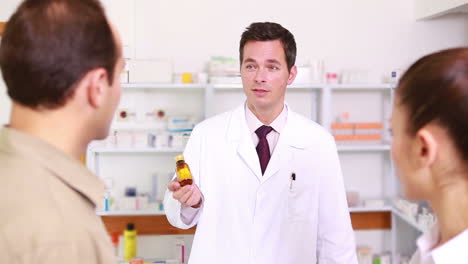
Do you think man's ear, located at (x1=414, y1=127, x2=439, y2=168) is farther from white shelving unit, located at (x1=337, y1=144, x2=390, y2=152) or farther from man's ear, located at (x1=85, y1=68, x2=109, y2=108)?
white shelving unit, located at (x1=337, y1=144, x2=390, y2=152)

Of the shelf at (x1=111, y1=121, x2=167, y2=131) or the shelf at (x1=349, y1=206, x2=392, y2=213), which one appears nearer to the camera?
the shelf at (x1=349, y1=206, x2=392, y2=213)

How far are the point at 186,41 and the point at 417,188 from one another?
241 centimetres

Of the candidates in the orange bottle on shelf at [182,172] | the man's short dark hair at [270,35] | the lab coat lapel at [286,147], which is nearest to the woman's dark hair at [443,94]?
the orange bottle on shelf at [182,172]

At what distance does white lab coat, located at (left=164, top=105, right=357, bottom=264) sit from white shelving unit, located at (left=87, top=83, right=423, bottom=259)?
3.83ft

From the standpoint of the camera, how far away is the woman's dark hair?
0.71 m

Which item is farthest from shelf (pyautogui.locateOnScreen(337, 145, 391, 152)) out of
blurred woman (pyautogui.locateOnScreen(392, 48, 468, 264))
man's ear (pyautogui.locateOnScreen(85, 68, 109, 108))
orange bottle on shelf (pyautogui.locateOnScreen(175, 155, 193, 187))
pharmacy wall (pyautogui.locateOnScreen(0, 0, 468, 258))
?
man's ear (pyautogui.locateOnScreen(85, 68, 109, 108))

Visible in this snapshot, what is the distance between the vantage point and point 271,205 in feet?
5.36

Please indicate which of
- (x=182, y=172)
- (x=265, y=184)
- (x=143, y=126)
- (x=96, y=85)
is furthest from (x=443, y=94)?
(x=143, y=126)

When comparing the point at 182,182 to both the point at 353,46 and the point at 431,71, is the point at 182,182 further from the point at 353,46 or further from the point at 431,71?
the point at 353,46

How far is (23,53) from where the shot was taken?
67cm

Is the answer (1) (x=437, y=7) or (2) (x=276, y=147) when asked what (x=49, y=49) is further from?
(1) (x=437, y=7)

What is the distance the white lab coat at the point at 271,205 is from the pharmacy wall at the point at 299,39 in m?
1.36

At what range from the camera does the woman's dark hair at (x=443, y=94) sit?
705 millimetres

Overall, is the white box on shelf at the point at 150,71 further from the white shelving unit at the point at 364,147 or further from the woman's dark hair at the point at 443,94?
the woman's dark hair at the point at 443,94
